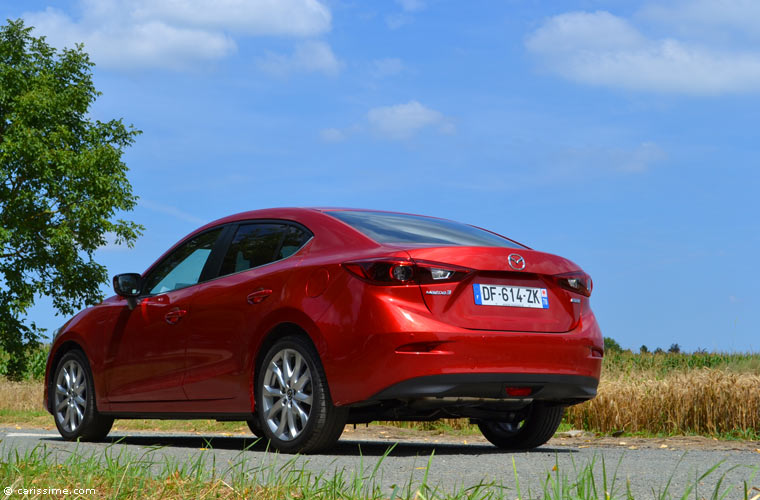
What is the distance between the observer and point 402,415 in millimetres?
6090

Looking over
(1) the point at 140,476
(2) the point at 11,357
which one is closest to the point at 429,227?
(1) the point at 140,476

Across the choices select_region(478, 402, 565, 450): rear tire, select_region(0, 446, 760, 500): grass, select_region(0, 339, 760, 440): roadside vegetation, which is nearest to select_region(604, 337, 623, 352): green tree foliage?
select_region(0, 339, 760, 440): roadside vegetation

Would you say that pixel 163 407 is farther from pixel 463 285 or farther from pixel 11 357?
pixel 11 357

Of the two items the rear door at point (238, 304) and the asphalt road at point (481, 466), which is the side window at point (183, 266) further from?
the asphalt road at point (481, 466)

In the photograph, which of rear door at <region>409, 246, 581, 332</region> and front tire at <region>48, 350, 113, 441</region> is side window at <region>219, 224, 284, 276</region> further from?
front tire at <region>48, 350, 113, 441</region>

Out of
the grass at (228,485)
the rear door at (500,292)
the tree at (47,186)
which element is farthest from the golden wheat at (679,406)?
the tree at (47,186)

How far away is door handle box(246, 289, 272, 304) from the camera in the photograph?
643 centimetres

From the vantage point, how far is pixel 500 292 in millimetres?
6000

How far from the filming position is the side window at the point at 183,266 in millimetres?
7496

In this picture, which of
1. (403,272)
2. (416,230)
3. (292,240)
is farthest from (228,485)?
(416,230)

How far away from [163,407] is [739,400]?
22.1 ft

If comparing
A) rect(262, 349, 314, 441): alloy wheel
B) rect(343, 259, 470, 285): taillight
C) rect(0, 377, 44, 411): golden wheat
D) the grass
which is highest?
rect(343, 259, 470, 285): taillight

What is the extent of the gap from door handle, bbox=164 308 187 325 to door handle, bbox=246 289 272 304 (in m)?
0.92

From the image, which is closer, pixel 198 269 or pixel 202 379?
pixel 202 379
